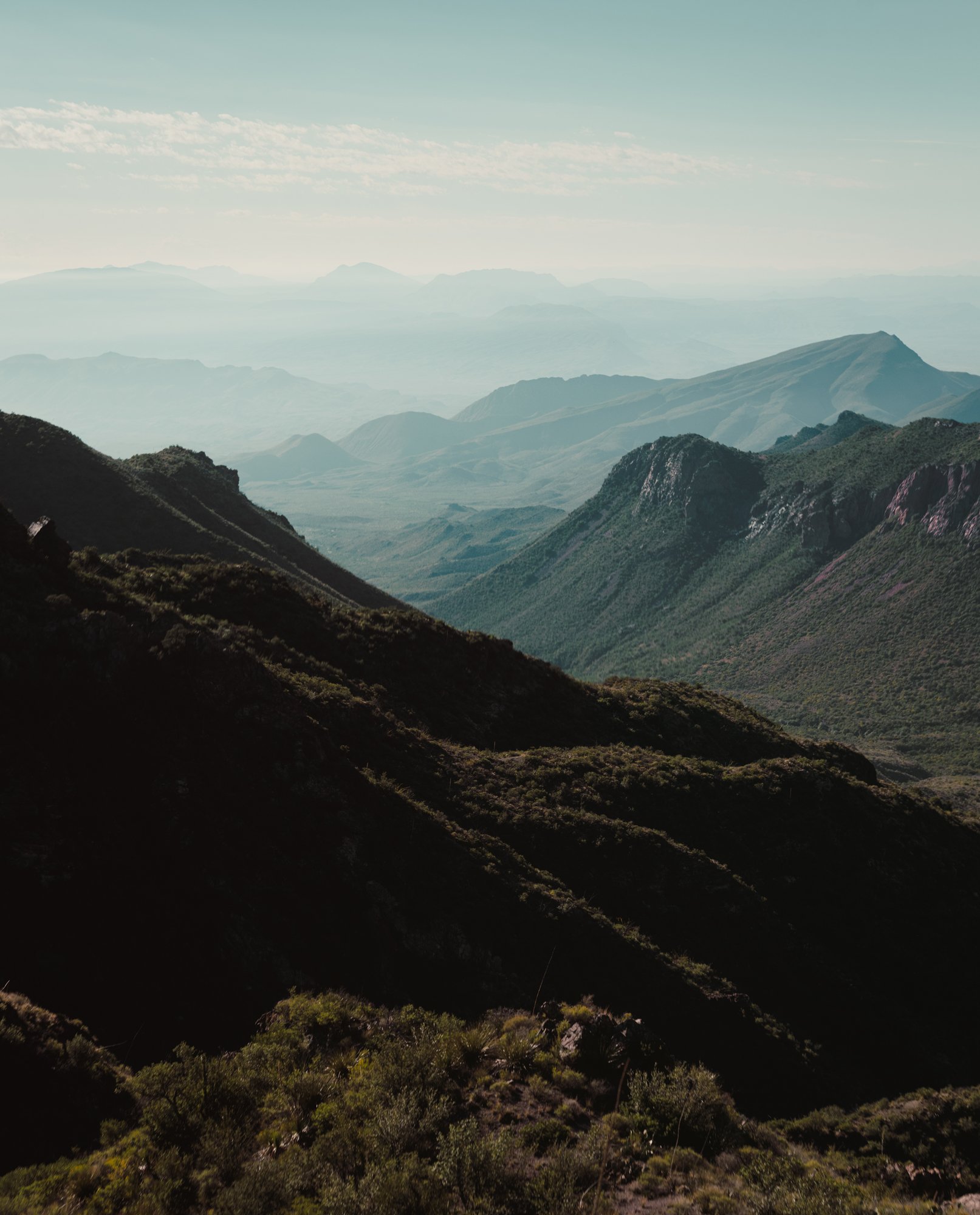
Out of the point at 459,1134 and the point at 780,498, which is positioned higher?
the point at 780,498

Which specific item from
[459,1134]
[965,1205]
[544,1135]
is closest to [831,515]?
[965,1205]

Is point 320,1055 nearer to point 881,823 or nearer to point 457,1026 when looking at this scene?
point 457,1026

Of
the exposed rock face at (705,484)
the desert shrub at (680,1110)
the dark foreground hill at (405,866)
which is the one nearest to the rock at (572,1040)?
the desert shrub at (680,1110)

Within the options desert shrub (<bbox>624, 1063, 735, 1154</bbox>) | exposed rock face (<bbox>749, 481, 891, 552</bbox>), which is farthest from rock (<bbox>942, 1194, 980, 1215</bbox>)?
exposed rock face (<bbox>749, 481, 891, 552</bbox>)

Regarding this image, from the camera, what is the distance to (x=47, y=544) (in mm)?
28156

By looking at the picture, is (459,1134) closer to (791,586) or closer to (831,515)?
(791,586)

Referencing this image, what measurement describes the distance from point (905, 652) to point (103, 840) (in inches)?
4393

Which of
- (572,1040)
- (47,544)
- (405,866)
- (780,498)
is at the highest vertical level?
(780,498)

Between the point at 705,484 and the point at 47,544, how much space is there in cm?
15176

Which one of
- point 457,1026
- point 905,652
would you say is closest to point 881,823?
point 457,1026

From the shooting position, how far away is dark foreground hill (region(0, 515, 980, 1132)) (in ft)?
61.3

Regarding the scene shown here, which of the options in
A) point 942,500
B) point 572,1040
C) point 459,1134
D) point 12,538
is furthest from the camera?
point 942,500

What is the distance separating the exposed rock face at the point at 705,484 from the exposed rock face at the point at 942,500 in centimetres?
3309

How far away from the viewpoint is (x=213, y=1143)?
532 inches
